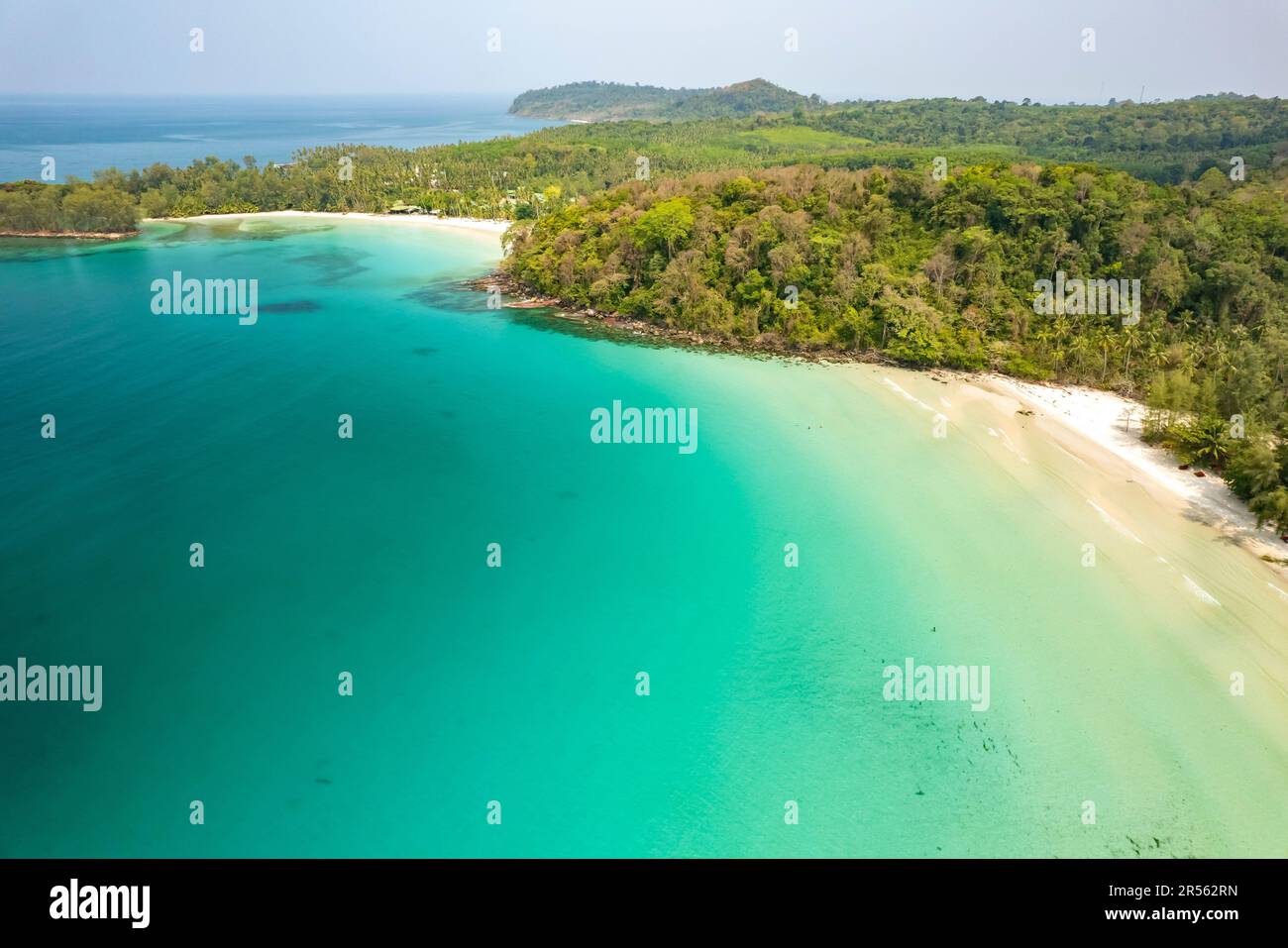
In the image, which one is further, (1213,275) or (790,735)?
(1213,275)

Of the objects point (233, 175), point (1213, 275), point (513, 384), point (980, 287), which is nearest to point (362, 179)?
point (233, 175)

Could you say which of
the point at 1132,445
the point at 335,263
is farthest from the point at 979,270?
the point at 335,263

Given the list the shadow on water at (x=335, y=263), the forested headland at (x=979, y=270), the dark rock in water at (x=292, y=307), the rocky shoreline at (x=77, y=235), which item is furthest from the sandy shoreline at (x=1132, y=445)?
the rocky shoreline at (x=77, y=235)

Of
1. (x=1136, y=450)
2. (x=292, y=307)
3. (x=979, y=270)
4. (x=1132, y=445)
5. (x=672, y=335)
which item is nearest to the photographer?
(x=1136, y=450)

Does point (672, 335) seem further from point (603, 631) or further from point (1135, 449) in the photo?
point (603, 631)

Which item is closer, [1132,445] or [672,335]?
[1132,445]

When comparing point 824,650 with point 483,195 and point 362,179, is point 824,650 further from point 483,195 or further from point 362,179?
point 362,179
